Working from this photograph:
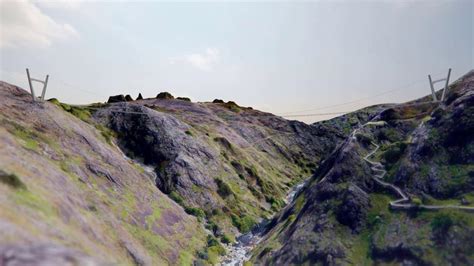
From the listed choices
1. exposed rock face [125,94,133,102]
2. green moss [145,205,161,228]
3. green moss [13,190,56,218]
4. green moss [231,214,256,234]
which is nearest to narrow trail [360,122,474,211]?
green moss [231,214,256,234]

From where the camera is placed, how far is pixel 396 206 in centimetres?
4259

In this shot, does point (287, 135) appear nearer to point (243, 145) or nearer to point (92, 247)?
point (243, 145)

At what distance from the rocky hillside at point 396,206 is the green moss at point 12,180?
2936 centimetres

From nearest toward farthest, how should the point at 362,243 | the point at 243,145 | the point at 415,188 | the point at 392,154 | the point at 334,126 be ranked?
the point at 362,243 → the point at 415,188 → the point at 392,154 → the point at 243,145 → the point at 334,126

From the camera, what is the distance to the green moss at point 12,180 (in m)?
28.7

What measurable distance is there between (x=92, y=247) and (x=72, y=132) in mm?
29822

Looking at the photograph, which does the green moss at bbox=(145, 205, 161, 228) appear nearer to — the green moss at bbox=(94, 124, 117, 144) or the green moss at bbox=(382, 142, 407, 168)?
the green moss at bbox=(94, 124, 117, 144)

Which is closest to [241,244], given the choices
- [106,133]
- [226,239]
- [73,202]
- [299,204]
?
[226,239]

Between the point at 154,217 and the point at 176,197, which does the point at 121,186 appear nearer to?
the point at 154,217

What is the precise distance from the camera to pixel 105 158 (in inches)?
2160

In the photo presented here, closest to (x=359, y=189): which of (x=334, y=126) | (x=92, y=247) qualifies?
(x=92, y=247)

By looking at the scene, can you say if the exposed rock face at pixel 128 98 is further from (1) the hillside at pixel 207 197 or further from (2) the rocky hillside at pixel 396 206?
(2) the rocky hillside at pixel 396 206

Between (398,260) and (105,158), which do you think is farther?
(105,158)

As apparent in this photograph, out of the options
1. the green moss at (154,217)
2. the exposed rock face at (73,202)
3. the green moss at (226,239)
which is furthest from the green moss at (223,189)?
the green moss at (154,217)
